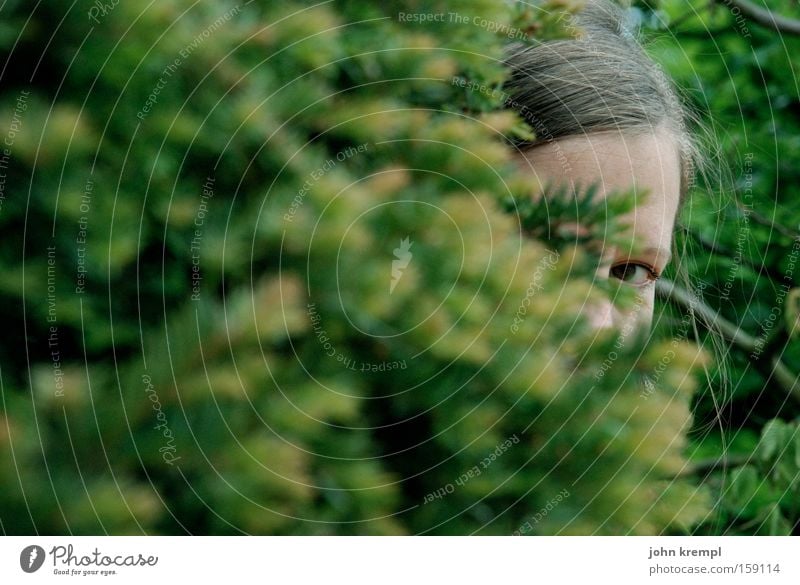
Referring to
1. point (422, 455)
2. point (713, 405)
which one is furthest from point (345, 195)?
point (713, 405)

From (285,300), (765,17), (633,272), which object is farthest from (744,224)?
(285,300)

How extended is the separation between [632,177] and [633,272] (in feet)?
0.47

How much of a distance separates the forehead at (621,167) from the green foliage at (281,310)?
1.32 ft

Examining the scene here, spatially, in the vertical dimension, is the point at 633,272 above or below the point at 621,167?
below

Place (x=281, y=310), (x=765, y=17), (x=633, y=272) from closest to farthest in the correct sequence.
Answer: (x=281, y=310) → (x=633, y=272) → (x=765, y=17)

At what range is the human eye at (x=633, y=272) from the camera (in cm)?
122

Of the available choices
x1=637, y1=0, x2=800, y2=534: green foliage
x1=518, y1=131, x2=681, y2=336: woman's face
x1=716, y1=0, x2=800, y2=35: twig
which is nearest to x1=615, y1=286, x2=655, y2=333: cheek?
x1=518, y1=131, x2=681, y2=336: woman's face

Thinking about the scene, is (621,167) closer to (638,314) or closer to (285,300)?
(638,314)

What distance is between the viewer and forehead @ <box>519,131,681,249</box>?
1.14 meters

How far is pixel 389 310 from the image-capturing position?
602 mm

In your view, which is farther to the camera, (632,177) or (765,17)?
(765,17)

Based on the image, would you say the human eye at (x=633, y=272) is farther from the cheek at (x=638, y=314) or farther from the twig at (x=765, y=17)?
the twig at (x=765, y=17)

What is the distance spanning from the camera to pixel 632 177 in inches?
47.5
